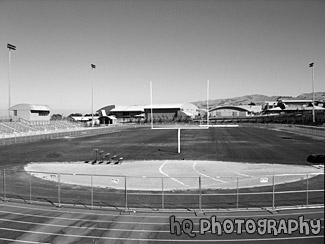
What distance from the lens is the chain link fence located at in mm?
17406

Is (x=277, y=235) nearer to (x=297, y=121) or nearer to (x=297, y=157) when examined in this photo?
(x=297, y=157)

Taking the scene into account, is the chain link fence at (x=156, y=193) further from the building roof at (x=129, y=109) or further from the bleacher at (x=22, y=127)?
the building roof at (x=129, y=109)

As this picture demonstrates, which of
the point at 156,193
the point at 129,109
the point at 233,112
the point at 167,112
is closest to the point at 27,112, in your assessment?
the point at 167,112

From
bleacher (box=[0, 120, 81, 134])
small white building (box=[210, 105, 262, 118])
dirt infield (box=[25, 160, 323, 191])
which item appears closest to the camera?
dirt infield (box=[25, 160, 323, 191])

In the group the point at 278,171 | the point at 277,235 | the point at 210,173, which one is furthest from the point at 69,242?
the point at 278,171

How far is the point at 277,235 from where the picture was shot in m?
12.7

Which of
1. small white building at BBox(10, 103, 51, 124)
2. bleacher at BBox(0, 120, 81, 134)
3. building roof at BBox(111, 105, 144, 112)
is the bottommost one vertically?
bleacher at BBox(0, 120, 81, 134)

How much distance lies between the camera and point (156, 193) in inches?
816

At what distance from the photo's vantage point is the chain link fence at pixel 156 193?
57.1ft

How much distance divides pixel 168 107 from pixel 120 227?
142803mm

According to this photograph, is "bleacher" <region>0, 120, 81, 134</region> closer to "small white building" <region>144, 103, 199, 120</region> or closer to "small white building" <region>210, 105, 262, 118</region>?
"small white building" <region>144, 103, 199, 120</region>

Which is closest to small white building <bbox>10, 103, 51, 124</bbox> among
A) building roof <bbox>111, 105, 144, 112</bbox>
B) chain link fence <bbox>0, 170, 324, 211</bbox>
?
chain link fence <bbox>0, 170, 324, 211</bbox>

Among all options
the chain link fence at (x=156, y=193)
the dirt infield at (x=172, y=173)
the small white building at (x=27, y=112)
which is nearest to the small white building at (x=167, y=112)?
the small white building at (x=27, y=112)

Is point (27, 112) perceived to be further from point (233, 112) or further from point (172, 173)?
point (233, 112)
